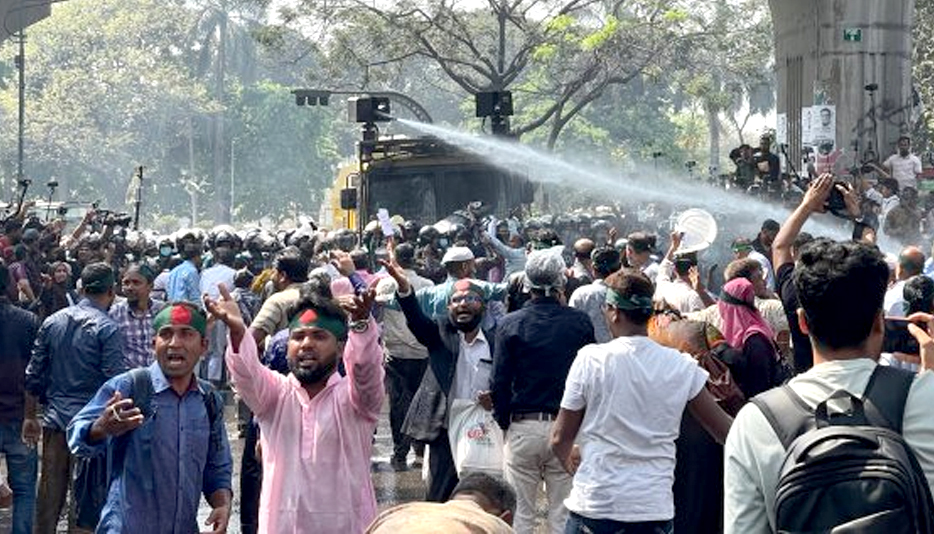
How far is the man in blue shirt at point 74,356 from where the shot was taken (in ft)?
32.7

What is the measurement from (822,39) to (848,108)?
4.05 ft

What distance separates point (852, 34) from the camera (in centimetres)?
2994

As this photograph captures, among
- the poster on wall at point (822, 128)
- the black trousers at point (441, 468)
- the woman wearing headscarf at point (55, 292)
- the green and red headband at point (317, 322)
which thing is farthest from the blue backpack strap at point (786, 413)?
the poster on wall at point (822, 128)

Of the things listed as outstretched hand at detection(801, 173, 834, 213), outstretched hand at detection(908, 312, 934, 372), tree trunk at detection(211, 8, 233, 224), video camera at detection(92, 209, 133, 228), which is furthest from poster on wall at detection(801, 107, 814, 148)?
tree trunk at detection(211, 8, 233, 224)

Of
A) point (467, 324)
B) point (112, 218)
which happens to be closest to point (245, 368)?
point (467, 324)

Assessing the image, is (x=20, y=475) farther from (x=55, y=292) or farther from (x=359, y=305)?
(x=55, y=292)

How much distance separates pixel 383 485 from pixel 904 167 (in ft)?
47.1

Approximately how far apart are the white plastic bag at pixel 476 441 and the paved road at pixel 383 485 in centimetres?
301

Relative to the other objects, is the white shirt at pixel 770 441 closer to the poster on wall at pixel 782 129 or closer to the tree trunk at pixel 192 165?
the poster on wall at pixel 782 129

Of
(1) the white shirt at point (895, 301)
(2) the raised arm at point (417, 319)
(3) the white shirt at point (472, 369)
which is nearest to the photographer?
(2) the raised arm at point (417, 319)

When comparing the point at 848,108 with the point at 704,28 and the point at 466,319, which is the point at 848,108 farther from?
the point at 466,319

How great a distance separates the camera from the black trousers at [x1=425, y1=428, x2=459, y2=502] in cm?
989

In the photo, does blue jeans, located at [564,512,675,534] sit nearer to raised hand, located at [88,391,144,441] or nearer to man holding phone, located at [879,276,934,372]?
man holding phone, located at [879,276,934,372]

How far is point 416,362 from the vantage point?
47.5 ft
